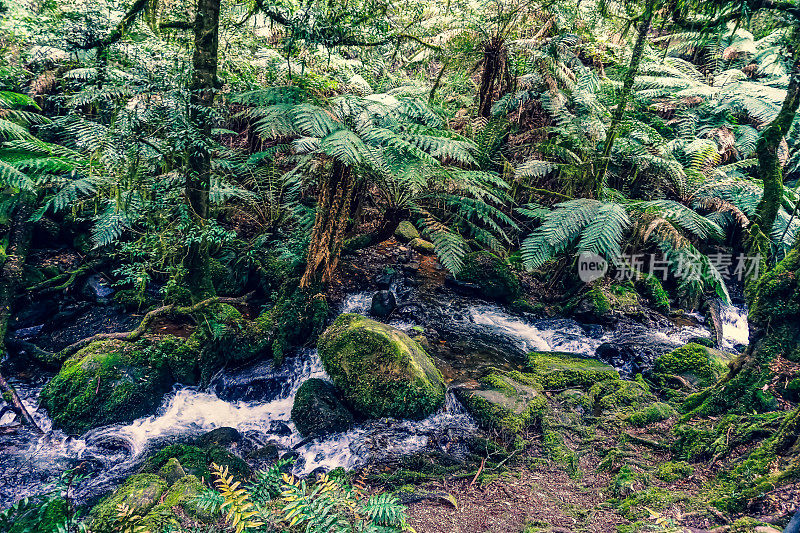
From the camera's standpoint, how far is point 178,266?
13.7 feet

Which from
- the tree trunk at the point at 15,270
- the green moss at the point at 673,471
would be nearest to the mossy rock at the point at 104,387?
the tree trunk at the point at 15,270

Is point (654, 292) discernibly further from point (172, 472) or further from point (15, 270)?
point (15, 270)

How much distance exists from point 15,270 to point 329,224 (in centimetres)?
343

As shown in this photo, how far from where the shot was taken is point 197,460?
3.25m

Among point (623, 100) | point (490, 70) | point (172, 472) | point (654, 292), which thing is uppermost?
point (490, 70)

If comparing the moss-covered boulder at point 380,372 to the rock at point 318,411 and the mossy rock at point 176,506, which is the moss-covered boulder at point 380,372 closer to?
the rock at point 318,411

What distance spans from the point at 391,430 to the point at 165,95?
3.25 m

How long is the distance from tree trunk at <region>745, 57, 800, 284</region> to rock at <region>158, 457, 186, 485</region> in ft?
15.5

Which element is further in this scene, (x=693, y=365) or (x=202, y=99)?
(x=693, y=365)

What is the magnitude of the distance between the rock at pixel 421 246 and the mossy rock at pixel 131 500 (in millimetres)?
4456

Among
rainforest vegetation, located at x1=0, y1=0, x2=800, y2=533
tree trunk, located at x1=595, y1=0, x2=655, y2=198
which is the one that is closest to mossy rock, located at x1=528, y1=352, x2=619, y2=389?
rainforest vegetation, located at x1=0, y1=0, x2=800, y2=533

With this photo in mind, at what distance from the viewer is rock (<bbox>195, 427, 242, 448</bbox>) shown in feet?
11.5

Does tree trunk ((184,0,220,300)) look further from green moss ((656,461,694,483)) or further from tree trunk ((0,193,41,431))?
green moss ((656,461,694,483))

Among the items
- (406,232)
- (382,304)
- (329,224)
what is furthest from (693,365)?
(406,232)
